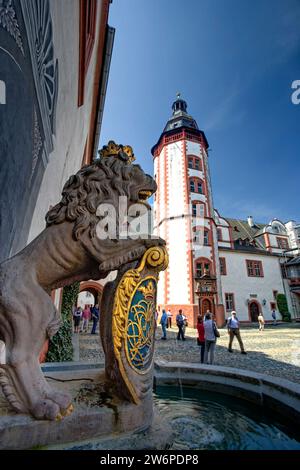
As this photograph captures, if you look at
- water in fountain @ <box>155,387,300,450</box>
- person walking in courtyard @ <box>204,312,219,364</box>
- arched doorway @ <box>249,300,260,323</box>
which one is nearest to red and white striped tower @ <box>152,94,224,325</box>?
arched doorway @ <box>249,300,260,323</box>

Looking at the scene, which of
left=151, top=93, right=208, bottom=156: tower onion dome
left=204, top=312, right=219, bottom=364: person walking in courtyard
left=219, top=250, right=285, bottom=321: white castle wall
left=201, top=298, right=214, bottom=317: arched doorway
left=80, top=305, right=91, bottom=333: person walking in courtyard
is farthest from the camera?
left=151, top=93, right=208, bottom=156: tower onion dome

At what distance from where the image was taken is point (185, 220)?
21.2 m

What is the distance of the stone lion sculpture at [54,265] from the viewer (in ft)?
4.39

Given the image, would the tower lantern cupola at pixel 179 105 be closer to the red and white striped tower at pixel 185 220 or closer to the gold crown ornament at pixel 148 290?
the red and white striped tower at pixel 185 220

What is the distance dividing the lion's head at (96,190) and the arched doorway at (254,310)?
25.5 metres

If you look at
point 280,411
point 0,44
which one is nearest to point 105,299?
point 0,44

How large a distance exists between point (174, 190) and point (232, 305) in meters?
12.5

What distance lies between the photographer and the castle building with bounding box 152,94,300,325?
19.8 metres

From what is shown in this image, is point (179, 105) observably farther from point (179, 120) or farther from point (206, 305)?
point (206, 305)

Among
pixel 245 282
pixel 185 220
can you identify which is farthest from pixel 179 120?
pixel 245 282

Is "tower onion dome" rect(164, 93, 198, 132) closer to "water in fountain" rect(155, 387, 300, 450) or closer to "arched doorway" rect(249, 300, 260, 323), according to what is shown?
"arched doorway" rect(249, 300, 260, 323)

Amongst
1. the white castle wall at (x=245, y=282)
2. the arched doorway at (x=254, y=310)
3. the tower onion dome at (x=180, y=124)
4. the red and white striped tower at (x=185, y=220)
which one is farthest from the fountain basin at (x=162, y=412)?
the tower onion dome at (x=180, y=124)
